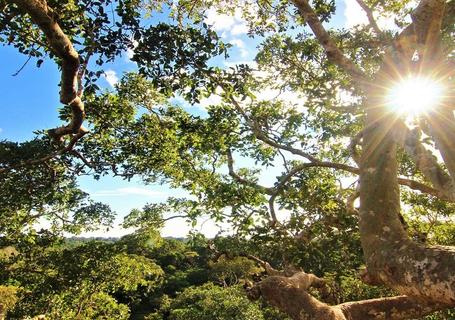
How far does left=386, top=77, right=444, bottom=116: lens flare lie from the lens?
384 cm

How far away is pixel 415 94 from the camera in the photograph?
4.27m

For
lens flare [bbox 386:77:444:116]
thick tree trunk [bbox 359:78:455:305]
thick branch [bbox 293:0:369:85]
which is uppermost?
thick branch [bbox 293:0:369:85]

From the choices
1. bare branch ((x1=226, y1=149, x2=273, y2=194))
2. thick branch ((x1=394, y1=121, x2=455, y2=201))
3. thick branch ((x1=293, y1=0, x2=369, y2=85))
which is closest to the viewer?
thick branch ((x1=394, y1=121, x2=455, y2=201))

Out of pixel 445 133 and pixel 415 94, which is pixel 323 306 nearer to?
pixel 445 133

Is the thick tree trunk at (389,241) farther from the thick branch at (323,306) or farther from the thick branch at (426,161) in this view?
the thick branch at (323,306)

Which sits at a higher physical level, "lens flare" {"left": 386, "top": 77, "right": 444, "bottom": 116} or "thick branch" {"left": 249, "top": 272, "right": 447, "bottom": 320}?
"lens flare" {"left": 386, "top": 77, "right": 444, "bottom": 116}

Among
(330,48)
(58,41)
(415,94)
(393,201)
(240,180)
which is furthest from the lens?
(240,180)

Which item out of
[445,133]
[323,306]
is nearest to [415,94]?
[445,133]

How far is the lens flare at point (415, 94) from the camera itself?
151 inches

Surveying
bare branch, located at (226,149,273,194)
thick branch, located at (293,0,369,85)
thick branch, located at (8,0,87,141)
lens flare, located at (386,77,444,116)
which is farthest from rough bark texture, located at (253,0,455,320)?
thick branch, located at (8,0,87,141)

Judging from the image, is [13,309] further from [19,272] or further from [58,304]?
[19,272]

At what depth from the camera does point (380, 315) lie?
406 centimetres

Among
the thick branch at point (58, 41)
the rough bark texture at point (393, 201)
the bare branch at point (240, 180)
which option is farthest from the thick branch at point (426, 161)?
the thick branch at point (58, 41)

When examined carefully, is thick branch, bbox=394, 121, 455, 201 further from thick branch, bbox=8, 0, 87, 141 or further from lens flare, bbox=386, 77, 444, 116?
thick branch, bbox=8, 0, 87, 141
